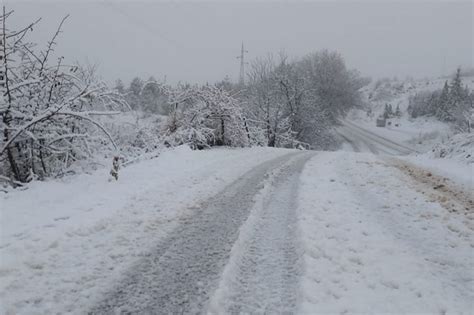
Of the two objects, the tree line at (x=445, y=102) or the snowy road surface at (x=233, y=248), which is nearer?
the snowy road surface at (x=233, y=248)

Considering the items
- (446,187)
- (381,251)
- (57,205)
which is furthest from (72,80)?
(446,187)

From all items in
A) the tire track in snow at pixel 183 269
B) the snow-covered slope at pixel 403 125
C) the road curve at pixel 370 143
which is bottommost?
the road curve at pixel 370 143

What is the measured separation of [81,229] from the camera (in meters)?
4.83

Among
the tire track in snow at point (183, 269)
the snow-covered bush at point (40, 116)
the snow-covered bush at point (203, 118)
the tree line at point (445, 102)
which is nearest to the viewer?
the tire track in snow at point (183, 269)

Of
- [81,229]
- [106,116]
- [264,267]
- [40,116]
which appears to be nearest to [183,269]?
[264,267]

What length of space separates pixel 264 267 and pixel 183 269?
91 cm

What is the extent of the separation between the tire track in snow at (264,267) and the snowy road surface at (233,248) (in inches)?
0.6

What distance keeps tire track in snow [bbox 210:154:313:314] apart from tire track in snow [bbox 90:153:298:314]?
0.49ft

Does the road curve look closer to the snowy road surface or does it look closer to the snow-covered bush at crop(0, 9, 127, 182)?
the snowy road surface

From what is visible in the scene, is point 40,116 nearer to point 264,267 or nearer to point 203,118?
point 264,267

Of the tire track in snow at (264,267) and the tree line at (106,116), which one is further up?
the tree line at (106,116)

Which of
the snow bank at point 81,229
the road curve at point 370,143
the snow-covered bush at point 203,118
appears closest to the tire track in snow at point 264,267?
the snow bank at point 81,229

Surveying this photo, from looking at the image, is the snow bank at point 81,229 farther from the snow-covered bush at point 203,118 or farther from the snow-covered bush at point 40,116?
the snow-covered bush at point 203,118

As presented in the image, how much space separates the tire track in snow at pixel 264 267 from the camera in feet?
10.9
